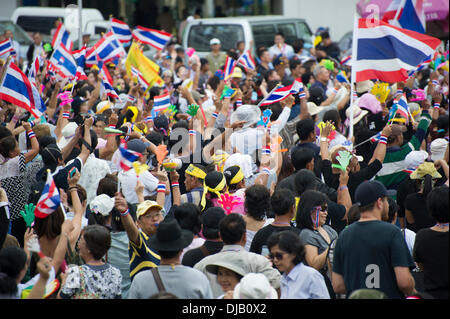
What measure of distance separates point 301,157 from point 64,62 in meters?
5.31

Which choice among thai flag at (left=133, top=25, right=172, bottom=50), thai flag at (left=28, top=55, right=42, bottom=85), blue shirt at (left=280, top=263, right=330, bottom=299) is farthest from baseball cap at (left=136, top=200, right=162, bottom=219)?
thai flag at (left=133, top=25, right=172, bottom=50)

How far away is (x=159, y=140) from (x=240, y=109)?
3.76 ft

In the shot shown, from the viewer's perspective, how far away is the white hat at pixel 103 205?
19.7 feet

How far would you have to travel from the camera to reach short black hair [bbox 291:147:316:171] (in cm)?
736

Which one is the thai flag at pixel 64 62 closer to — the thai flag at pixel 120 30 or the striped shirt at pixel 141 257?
the thai flag at pixel 120 30

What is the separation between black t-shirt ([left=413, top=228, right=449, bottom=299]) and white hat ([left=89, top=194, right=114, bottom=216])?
2.46 m

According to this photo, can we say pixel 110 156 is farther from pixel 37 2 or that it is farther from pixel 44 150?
pixel 37 2

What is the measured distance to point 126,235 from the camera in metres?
5.99

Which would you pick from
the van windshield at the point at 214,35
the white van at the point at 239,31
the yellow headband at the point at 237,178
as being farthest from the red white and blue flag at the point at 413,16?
the van windshield at the point at 214,35

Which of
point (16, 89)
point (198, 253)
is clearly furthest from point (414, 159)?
point (16, 89)

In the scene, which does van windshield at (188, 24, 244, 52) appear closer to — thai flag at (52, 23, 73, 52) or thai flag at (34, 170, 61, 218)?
thai flag at (52, 23, 73, 52)

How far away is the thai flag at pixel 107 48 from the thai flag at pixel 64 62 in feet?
5.35

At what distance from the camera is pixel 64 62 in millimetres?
11336
